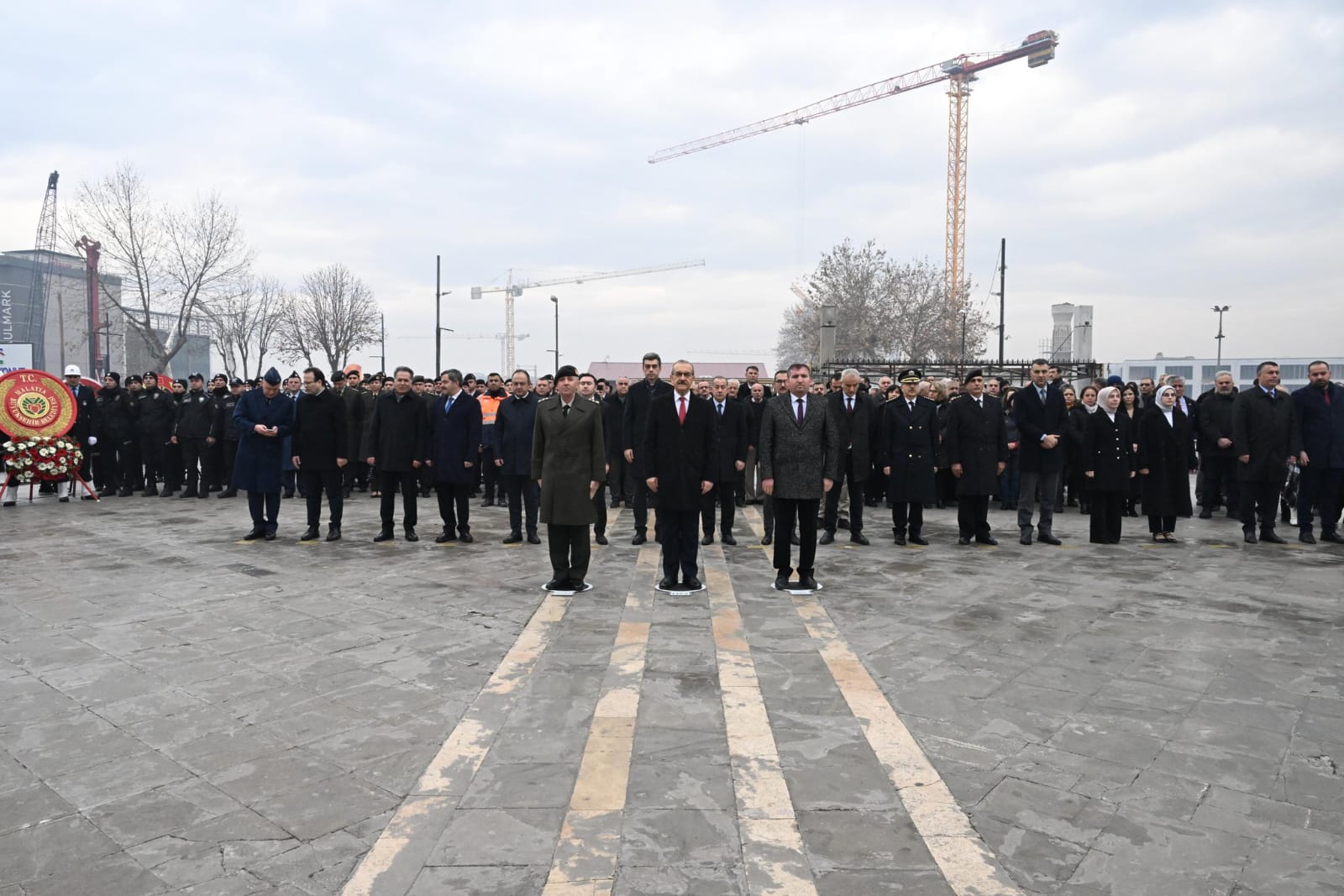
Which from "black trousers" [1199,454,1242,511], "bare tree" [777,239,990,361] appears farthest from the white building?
"black trousers" [1199,454,1242,511]

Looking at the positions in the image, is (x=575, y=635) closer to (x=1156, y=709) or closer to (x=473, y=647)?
(x=473, y=647)

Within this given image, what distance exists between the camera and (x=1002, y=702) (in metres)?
4.64

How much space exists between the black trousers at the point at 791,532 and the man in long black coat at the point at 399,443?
15.5 feet

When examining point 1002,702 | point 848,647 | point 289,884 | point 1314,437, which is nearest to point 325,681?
point 289,884

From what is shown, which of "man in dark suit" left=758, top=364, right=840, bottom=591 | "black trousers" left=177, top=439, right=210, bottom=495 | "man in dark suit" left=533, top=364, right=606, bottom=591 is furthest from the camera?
"black trousers" left=177, top=439, right=210, bottom=495

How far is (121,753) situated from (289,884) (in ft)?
5.31

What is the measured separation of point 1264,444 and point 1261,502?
0.79 meters

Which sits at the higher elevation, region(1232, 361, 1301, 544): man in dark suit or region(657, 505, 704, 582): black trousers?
region(1232, 361, 1301, 544): man in dark suit

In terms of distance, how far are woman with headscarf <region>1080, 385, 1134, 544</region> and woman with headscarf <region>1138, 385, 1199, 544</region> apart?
470mm

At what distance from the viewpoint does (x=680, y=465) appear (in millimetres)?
7730

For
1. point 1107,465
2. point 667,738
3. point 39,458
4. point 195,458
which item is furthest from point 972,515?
point 39,458

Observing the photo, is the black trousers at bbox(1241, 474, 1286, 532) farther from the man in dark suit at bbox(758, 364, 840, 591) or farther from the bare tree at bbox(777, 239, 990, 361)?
the bare tree at bbox(777, 239, 990, 361)

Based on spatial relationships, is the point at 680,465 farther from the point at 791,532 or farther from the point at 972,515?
the point at 972,515

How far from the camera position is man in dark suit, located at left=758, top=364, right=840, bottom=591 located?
7609mm
